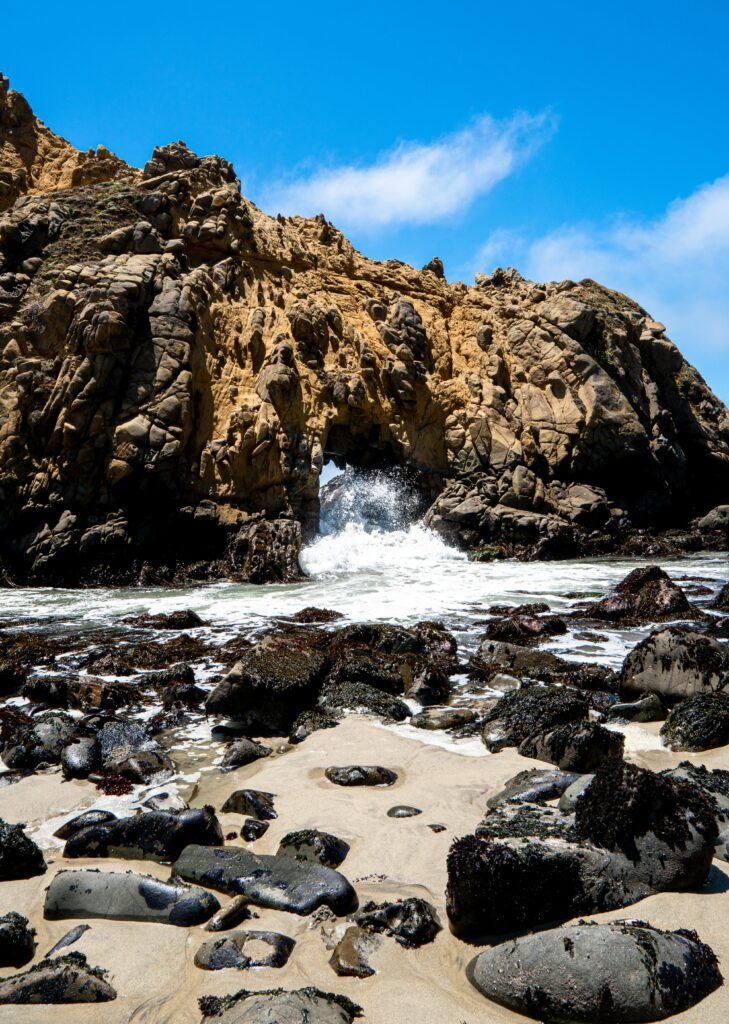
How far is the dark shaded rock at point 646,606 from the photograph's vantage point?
14.8 metres

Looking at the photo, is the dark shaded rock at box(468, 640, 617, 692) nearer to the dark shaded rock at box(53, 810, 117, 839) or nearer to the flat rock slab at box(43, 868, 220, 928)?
the dark shaded rock at box(53, 810, 117, 839)

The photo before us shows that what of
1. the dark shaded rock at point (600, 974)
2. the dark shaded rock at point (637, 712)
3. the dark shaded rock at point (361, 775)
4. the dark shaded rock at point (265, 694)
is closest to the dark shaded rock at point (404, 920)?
the dark shaded rock at point (600, 974)

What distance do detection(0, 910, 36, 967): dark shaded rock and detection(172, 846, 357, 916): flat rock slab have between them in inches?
39.5

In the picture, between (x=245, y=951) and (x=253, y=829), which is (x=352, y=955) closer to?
(x=245, y=951)

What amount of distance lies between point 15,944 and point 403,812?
9.38ft

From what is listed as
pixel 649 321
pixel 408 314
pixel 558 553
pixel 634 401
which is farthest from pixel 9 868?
pixel 649 321

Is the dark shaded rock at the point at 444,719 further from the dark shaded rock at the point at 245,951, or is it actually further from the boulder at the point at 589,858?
the dark shaded rock at the point at 245,951

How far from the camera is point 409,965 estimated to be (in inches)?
145

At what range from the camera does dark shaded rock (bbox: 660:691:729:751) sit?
6.93 metres

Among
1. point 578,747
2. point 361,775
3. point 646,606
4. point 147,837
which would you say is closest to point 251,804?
point 147,837

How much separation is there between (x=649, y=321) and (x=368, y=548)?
69.2 ft

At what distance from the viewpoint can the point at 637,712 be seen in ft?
26.6

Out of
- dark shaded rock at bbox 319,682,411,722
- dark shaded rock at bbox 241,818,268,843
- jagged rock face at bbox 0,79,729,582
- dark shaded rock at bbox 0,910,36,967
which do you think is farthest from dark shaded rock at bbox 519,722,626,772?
jagged rock face at bbox 0,79,729,582

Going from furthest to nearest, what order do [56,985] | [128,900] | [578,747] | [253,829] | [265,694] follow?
[265,694] → [578,747] → [253,829] → [128,900] → [56,985]
